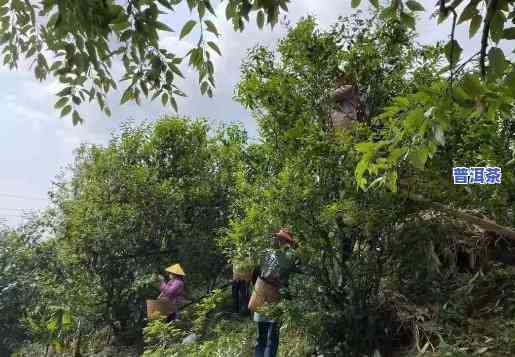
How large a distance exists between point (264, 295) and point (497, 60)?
13.5 ft

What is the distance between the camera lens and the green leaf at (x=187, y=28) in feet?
7.54

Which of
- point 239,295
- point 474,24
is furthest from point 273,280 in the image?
point 239,295

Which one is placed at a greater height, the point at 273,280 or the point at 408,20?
the point at 408,20

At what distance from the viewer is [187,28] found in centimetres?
231

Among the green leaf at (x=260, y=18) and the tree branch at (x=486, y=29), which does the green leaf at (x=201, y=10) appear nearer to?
the green leaf at (x=260, y=18)

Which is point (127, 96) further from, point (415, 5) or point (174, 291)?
point (174, 291)

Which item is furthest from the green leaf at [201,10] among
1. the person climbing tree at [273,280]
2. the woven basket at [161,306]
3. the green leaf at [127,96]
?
the woven basket at [161,306]

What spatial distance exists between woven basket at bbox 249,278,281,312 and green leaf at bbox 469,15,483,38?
4.03m

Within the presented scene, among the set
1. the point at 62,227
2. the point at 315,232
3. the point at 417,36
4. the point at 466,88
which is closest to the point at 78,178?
the point at 62,227

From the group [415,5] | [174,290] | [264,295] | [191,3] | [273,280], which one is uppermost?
[191,3]

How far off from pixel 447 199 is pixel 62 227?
26.0 feet

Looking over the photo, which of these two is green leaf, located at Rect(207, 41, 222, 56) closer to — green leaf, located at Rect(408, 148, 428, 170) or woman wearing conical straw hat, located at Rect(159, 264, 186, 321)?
green leaf, located at Rect(408, 148, 428, 170)

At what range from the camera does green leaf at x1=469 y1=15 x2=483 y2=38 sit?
177cm

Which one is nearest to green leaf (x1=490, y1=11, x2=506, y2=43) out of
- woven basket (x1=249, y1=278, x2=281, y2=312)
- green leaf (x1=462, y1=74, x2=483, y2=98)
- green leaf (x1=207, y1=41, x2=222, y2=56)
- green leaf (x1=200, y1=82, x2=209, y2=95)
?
green leaf (x1=462, y1=74, x2=483, y2=98)
